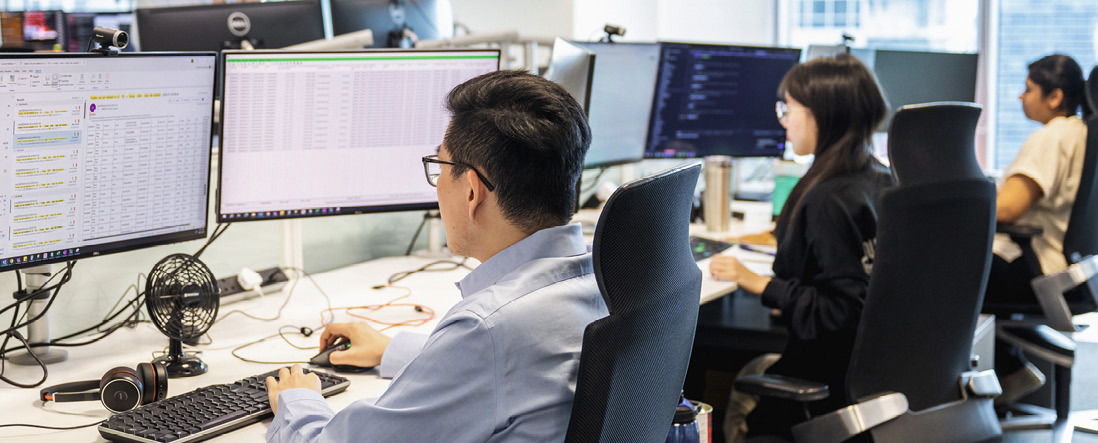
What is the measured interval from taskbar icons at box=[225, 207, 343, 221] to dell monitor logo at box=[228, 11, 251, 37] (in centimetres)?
93

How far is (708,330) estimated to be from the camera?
2719mm

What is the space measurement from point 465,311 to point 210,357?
78cm

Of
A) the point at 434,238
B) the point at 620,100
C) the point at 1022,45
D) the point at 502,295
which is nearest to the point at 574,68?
the point at 620,100

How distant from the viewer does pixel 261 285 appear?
6.68ft

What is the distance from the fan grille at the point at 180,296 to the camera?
1.53 m

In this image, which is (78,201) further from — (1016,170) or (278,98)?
(1016,170)

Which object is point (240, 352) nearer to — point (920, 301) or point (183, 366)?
point (183, 366)

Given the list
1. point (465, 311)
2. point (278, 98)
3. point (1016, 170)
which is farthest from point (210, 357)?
point (1016, 170)

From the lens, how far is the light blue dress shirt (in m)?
1.01

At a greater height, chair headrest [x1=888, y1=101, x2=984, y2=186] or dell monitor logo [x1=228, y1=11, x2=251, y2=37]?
dell monitor logo [x1=228, y1=11, x2=251, y2=37]

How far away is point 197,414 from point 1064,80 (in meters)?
3.06

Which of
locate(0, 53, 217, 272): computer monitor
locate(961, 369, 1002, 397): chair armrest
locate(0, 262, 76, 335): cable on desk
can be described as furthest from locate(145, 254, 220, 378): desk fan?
locate(961, 369, 1002, 397): chair armrest

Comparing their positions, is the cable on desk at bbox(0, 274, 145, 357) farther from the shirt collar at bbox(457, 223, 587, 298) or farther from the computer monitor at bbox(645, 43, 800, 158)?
the computer monitor at bbox(645, 43, 800, 158)

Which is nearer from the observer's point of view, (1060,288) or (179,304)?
(179,304)
